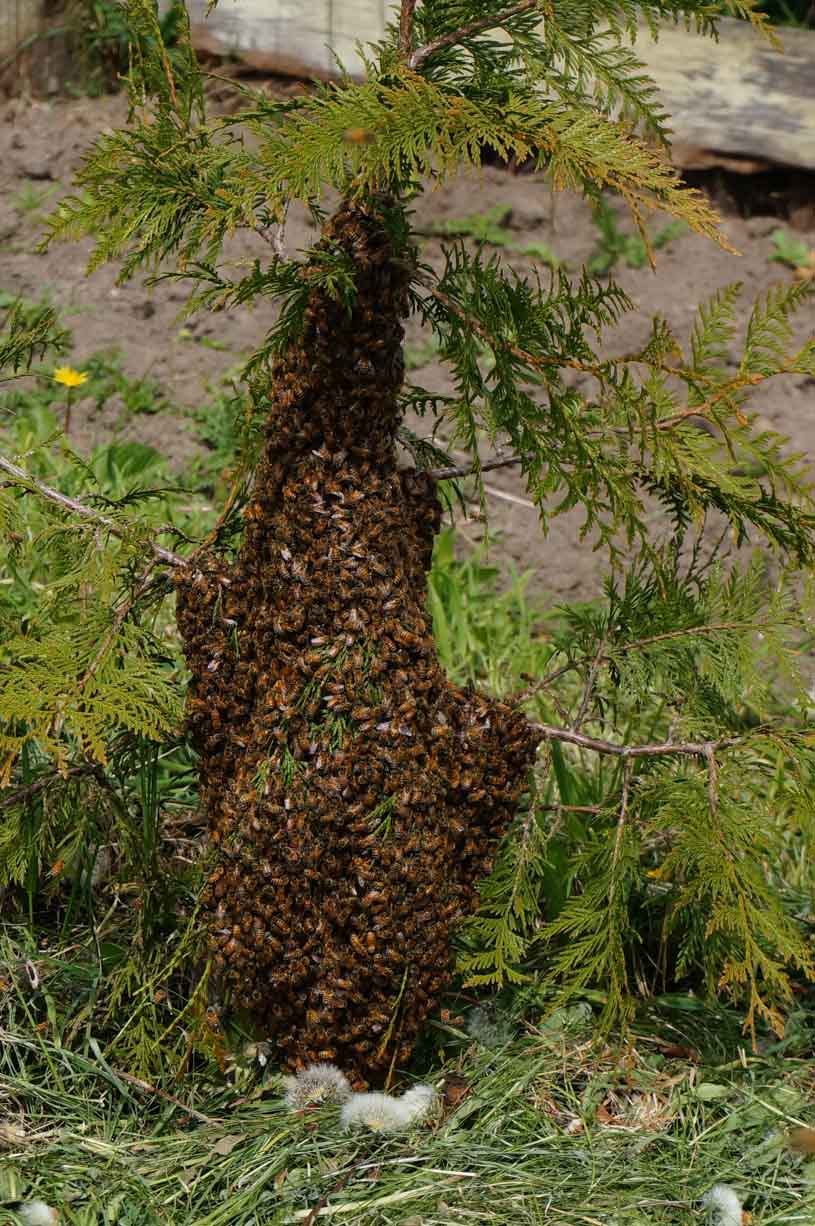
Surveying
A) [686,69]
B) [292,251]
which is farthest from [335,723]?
[686,69]

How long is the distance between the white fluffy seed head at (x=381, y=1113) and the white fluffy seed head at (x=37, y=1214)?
18.5 inches

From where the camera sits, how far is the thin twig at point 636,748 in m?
→ 2.38

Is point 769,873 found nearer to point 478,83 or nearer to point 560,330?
point 560,330

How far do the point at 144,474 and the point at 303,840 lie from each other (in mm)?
2108

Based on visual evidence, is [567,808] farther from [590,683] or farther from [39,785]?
[39,785]

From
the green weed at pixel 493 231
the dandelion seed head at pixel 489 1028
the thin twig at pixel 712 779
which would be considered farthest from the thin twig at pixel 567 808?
the green weed at pixel 493 231

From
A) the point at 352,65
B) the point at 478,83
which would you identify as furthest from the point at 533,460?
the point at 352,65

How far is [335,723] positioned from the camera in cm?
220

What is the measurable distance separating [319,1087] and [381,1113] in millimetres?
112

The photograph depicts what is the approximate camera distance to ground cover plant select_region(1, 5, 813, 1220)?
207cm

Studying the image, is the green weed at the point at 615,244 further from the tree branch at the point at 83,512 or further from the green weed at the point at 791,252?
the tree branch at the point at 83,512

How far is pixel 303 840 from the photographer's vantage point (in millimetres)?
2211

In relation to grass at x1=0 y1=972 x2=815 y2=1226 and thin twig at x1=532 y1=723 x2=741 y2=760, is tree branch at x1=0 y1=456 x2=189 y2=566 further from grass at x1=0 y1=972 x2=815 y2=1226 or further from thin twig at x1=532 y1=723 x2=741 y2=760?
grass at x1=0 y1=972 x2=815 y2=1226

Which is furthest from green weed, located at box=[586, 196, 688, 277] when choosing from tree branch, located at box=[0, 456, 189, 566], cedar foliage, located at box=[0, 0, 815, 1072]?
tree branch, located at box=[0, 456, 189, 566]
